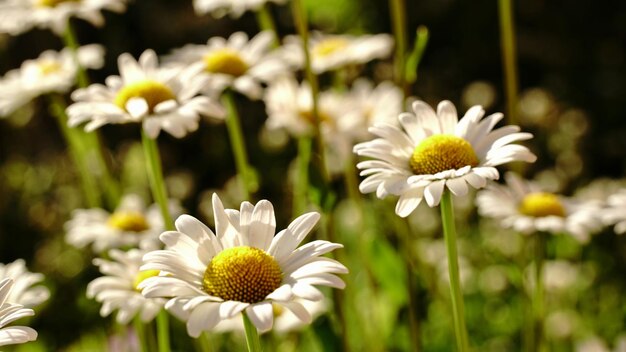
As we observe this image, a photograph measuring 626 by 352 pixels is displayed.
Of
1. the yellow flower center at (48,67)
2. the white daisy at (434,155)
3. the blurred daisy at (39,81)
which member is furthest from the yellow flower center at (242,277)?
the yellow flower center at (48,67)

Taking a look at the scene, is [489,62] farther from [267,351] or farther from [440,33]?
[267,351]

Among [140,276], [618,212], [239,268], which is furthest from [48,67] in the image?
[618,212]

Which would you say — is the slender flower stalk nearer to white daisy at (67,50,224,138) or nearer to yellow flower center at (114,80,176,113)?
white daisy at (67,50,224,138)

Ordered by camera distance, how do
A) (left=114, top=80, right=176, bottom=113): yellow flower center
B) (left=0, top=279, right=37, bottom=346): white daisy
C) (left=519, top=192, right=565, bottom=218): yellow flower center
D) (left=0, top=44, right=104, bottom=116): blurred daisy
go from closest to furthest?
(left=0, top=279, right=37, bottom=346): white daisy < (left=114, top=80, right=176, bottom=113): yellow flower center < (left=519, top=192, right=565, bottom=218): yellow flower center < (left=0, top=44, right=104, bottom=116): blurred daisy

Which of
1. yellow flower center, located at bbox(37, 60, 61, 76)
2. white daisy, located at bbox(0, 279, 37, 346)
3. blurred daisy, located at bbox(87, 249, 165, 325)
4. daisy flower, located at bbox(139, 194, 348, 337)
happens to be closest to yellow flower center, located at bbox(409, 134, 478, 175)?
daisy flower, located at bbox(139, 194, 348, 337)

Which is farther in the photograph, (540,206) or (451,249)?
(540,206)

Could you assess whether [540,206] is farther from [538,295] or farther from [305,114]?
[305,114]
